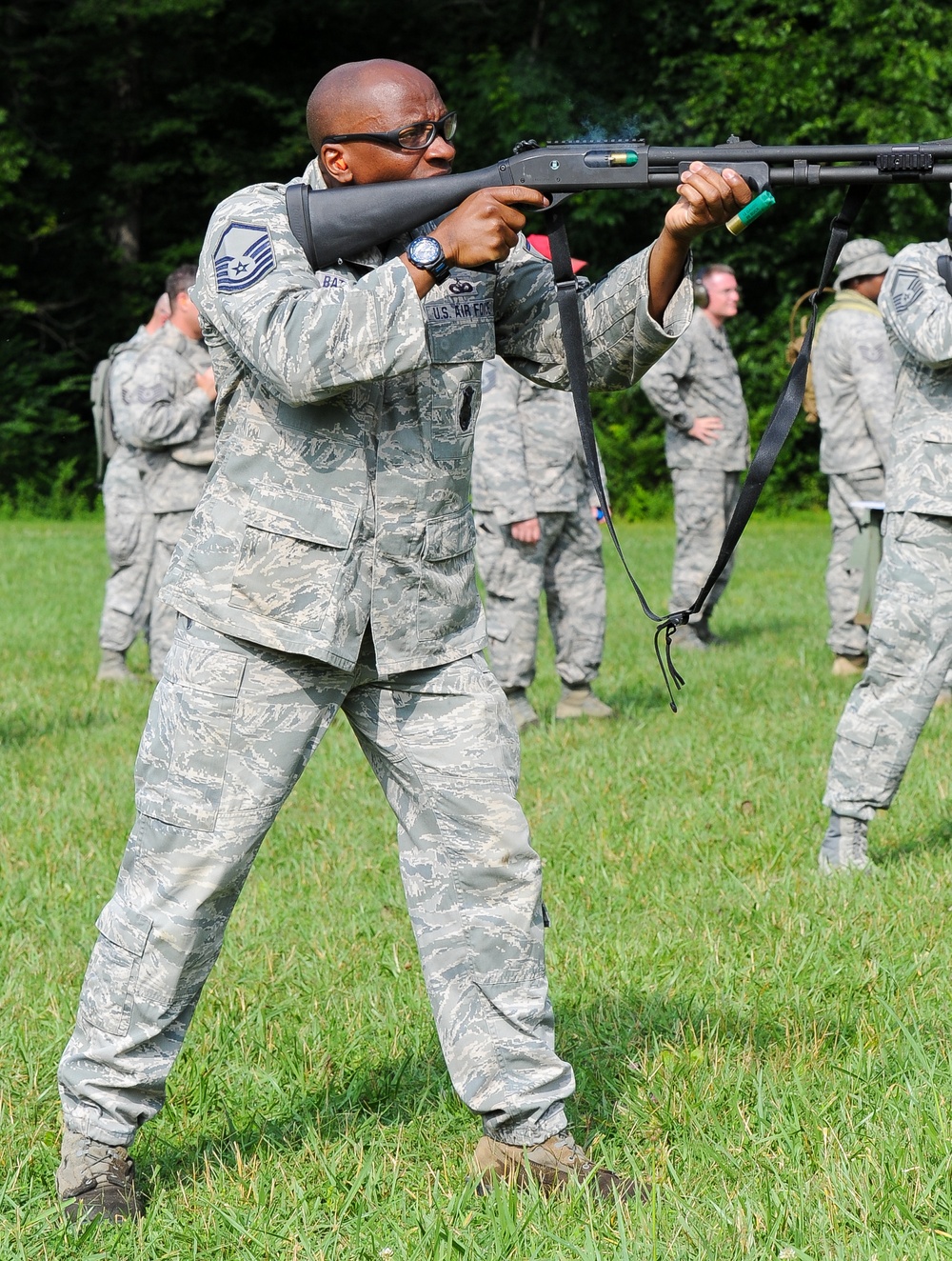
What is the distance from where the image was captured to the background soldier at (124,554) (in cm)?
1076

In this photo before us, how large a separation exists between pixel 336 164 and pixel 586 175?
0.53m

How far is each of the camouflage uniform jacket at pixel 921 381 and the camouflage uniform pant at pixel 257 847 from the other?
2595 mm

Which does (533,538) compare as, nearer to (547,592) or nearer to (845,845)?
(547,592)

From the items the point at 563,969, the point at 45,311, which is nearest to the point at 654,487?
the point at 45,311

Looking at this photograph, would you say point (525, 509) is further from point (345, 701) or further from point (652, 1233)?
point (652, 1233)

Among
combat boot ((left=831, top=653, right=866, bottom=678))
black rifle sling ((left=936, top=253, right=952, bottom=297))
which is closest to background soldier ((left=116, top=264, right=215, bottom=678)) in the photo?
combat boot ((left=831, top=653, right=866, bottom=678))

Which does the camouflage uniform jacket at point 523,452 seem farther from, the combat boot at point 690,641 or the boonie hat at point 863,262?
the combat boot at point 690,641

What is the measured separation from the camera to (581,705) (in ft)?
29.7

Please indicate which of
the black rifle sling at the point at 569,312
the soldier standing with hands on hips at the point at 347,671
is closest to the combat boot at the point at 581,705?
the black rifle sling at the point at 569,312

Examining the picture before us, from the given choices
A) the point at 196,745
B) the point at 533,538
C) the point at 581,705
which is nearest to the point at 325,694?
the point at 196,745

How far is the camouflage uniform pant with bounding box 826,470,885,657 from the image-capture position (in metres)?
10.4

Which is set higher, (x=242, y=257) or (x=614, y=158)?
(x=614, y=158)

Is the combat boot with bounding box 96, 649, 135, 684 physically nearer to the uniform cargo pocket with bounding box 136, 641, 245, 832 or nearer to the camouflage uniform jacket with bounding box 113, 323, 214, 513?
the camouflage uniform jacket with bounding box 113, 323, 214, 513

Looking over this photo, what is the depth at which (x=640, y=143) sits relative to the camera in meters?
3.36
